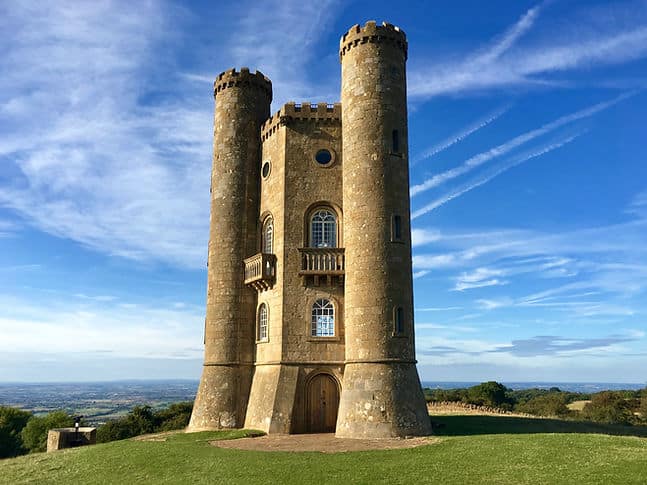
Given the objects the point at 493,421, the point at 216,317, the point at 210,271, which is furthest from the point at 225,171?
the point at 493,421

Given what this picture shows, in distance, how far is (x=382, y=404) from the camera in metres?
24.8

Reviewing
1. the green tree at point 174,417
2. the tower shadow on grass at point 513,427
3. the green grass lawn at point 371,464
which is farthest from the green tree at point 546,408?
the green grass lawn at point 371,464

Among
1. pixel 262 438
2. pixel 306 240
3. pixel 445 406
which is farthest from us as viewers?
pixel 445 406

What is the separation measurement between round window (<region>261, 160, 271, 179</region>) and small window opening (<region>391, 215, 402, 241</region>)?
8.52 metres

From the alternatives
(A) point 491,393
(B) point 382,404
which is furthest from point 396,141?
(A) point 491,393

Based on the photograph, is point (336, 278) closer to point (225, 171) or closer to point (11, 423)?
point (225, 171)

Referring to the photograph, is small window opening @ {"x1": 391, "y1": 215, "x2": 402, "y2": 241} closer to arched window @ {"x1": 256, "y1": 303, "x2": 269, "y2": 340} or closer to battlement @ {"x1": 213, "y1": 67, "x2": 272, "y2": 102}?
arched window @ {"x1": 256, "y1": 303, "x2": 269, "y2": 340}

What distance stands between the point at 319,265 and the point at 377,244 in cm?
339

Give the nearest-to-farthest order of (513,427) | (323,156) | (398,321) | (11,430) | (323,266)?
(398,321), (513,427), (323,266), (323,156), (11,430)

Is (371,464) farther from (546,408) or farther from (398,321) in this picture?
(546,408)

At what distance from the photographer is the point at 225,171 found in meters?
33.3

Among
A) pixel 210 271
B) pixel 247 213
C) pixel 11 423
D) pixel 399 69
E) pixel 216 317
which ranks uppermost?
pixel 399 69

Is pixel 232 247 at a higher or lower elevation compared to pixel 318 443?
higher

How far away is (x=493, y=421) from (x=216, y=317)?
16.0 m
